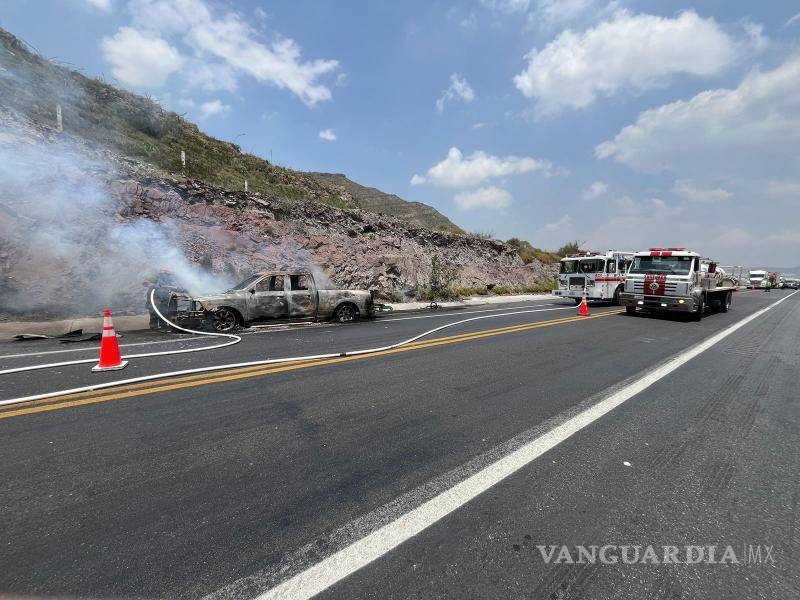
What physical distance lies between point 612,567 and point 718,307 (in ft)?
59.5

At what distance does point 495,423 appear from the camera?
381cm

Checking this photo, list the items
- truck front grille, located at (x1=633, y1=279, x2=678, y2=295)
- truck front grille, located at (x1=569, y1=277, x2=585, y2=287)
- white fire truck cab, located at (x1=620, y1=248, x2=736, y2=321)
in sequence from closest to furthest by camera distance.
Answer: white fire truck cab, located at (x1=620, y1=248, x2=736, y2=321) → truck front grille, located at (x1=633, y1=279, x2=678, y2=295) → truck front grille, located at (x1=569, y1=277, x2=585, y2=287)

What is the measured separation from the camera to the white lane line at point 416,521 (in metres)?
1.80

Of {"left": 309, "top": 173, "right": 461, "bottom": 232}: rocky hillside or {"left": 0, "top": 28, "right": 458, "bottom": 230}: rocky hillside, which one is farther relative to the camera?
{"left": 309, "top": 173, "right": 461, "bottom": 232}: rocky hillside

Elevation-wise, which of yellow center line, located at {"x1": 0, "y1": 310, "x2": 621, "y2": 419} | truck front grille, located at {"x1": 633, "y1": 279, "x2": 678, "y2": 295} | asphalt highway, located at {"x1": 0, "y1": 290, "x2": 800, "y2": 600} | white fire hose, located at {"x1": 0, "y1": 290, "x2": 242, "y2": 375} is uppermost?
truck front grille, located at {"x1": 633, "y1": 279, "x2": 678, "y2": 295}

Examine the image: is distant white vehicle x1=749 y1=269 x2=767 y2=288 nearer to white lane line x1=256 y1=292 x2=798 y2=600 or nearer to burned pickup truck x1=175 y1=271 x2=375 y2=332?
burned pickup truck x1=175 y1=271 x2=375 y2=332

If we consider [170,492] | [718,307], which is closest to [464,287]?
[718,307]

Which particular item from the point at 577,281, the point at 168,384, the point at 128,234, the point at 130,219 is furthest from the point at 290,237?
the point at 577,281

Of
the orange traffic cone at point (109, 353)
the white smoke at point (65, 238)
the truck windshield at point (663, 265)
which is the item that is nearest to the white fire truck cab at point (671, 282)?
the truck windshield at point (663, 265)

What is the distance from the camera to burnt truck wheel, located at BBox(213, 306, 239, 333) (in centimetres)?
911

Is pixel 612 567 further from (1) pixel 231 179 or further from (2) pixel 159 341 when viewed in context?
(1) pixel 231 179

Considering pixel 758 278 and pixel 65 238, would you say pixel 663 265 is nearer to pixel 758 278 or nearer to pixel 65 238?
pixel 65 238

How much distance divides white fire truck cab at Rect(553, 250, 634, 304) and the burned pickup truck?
1162 cm

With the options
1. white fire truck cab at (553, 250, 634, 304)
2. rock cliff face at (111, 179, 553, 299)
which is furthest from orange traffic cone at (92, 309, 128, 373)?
white fire truck cab at (553, 250, 634, 304)
